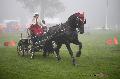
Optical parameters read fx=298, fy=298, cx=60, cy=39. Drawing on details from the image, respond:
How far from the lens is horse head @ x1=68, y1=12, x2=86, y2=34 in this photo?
15.3 meters

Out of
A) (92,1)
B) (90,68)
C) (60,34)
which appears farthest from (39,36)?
(92,1)

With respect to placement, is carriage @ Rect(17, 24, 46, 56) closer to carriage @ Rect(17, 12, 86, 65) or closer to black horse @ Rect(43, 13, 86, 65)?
carriage @ Rect(17, 12, 86, 65)

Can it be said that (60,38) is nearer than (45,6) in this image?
Yes

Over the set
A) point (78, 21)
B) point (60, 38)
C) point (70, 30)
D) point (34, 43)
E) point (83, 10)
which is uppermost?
point (83, 10)

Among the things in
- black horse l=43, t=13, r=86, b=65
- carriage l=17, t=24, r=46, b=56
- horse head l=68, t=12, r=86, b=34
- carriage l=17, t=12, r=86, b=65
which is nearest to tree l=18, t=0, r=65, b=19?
carriage l=17, t=24, r=46, b=56

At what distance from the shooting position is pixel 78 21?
15375mm

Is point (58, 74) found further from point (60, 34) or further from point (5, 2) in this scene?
point (5, 2)

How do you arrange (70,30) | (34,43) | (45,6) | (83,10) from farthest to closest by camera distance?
(83,10) → (45,6) → (34,43) → (70,30)

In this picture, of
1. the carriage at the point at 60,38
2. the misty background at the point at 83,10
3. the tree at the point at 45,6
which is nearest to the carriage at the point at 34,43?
the carriage at the point at 60,38

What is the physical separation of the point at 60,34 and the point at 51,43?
1.50 metres

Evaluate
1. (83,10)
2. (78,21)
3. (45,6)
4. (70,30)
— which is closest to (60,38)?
(70,30)

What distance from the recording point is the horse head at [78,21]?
1533cm

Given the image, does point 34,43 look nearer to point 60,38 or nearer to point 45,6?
point 60,38

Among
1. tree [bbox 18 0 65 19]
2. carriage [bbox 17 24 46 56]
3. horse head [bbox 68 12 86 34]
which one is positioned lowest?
carriage [bbox 17 24 46 56]
